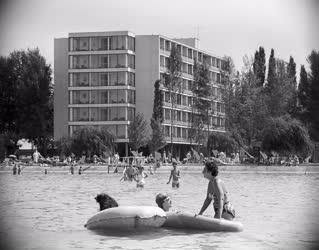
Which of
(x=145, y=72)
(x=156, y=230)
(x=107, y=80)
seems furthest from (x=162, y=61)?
(x=156, y=230)

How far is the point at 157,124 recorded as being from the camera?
8181 cm

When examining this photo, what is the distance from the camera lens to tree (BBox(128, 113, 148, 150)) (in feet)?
275

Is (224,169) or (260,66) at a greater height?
(260,66)

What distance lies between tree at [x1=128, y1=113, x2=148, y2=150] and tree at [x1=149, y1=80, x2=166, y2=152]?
1.59 m

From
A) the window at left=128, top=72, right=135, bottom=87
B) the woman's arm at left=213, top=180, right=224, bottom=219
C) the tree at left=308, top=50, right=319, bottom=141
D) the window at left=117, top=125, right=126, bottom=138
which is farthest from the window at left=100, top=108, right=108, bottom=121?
the woman's arm at left=213, top=180, right=224, bottom=219

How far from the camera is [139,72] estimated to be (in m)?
93.4

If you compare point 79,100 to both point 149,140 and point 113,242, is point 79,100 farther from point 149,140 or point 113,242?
point 113,242

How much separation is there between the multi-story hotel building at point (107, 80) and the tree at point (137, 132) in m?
4.57

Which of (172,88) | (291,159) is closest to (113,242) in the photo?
(291,159)

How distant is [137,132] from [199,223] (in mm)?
72278

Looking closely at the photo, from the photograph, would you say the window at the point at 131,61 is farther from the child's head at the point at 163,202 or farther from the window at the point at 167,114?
the child's head at the point at 163,202

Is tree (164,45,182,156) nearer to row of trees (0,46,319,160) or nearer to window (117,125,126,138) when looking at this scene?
row of trees (0,46,319,160)

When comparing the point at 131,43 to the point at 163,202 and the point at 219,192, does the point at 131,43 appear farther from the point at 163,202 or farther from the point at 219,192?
the point at 219,192

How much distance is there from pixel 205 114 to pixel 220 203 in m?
72.7
